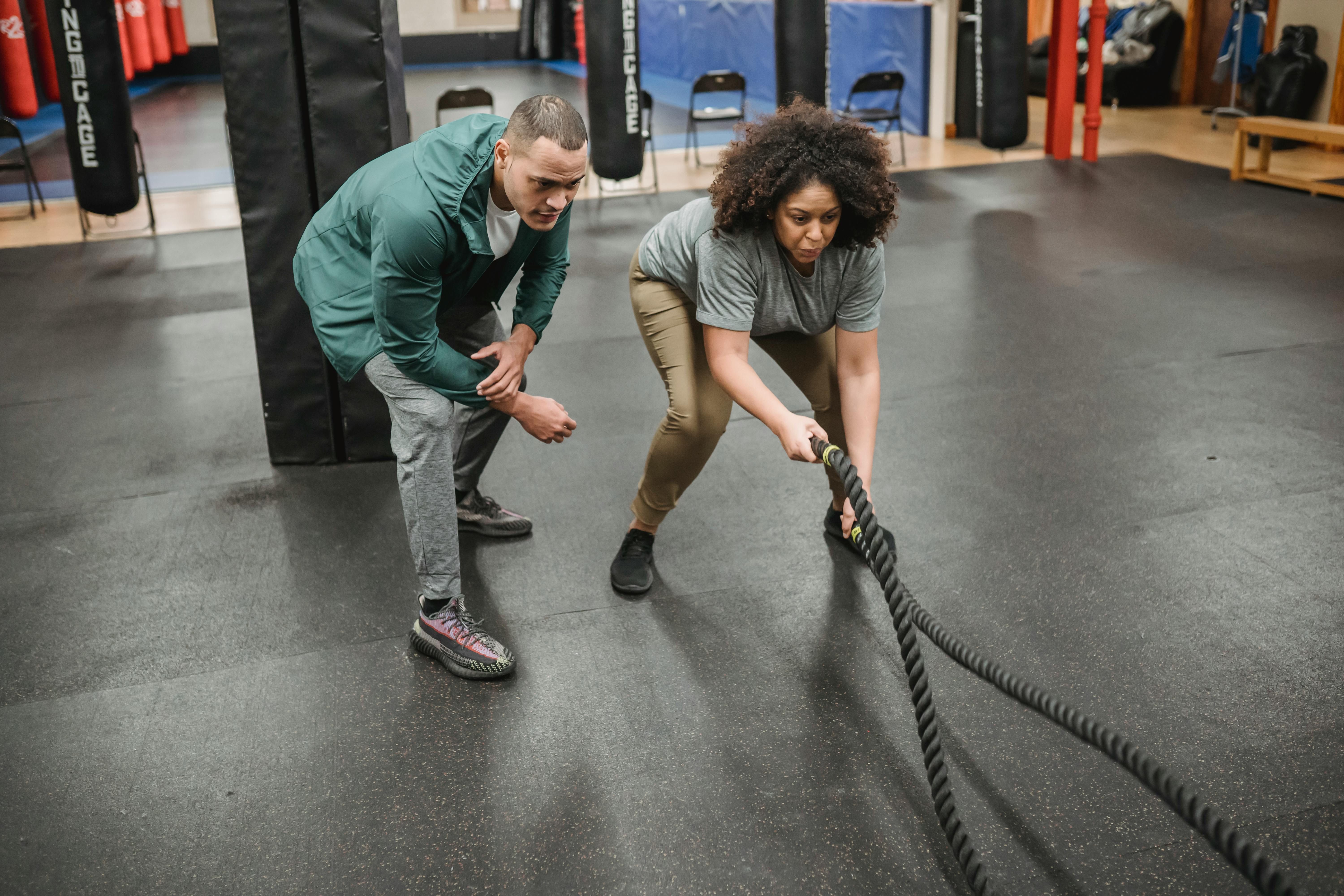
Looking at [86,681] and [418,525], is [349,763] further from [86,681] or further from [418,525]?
[86,681]

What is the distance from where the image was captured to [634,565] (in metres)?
2.63

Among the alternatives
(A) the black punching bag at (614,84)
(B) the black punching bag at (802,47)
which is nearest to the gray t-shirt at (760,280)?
(A) the black punching bag at (614,84)

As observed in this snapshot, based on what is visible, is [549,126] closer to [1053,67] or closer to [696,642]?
[696,642]

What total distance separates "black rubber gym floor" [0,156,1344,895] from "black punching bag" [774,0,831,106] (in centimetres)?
287

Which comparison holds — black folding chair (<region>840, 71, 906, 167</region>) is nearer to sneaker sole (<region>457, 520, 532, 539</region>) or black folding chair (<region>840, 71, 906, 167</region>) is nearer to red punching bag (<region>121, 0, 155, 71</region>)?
sneaker sole (<region>457, 520, 532, 539</region>)

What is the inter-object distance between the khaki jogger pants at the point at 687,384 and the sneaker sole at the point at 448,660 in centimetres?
54

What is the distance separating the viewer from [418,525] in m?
2.24

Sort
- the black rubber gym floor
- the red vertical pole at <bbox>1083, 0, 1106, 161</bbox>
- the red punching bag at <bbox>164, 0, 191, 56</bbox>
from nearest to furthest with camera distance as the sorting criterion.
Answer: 1. the black rubber gym floor
2. the red vertical pole at <bbox>1083, 0, 1106, 161</bbox>
3. the red punching bag at <bbox>164, 0, 191, 56</bbox>

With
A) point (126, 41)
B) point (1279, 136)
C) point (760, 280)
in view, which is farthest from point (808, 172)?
point (126, 41)

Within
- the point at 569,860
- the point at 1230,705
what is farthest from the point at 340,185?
the point at 1230,705

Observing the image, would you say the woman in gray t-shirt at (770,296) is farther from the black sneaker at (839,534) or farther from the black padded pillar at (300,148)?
the black padded pillar at (300,148)

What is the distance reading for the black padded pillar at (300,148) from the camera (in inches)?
120

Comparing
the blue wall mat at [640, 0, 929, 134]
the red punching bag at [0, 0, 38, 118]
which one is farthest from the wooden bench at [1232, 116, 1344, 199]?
the red punching bag at [0, 0, 38, 118]

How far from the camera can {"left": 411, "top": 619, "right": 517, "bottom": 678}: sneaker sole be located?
227 centimetres
